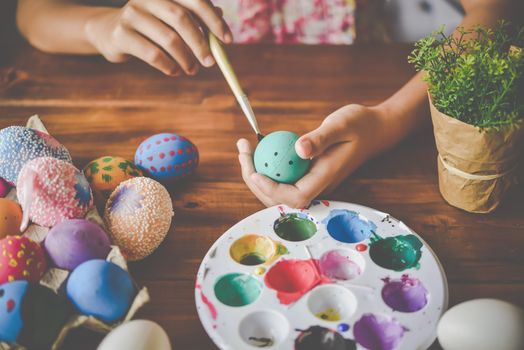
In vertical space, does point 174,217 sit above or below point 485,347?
below

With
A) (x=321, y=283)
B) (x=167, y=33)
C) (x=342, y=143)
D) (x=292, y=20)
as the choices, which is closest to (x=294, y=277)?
(x=321, y=283)

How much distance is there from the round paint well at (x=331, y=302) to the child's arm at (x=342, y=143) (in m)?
0.16

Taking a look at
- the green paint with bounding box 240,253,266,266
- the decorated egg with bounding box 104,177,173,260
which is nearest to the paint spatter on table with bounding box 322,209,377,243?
the green paint with bounding box 240,253,266,266

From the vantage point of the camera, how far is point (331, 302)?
64 centimetres

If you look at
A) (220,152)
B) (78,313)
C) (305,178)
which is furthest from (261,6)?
(78,313)

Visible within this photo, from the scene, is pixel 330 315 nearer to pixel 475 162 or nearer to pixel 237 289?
pixel 237 289

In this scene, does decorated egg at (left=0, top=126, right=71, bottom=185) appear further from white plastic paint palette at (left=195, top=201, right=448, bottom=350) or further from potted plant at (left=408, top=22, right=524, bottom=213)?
potted plant at (left=408, top=22, right=524, bottom=213)

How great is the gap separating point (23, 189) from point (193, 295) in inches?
10.3

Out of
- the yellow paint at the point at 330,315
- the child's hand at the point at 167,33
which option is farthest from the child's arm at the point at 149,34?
the yellow paint at the point at 330,315

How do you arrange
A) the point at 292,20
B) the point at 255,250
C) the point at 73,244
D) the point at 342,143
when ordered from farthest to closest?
the point at 292,20 → the point at 342,143 → the point at 255,250 → the point at 73,244

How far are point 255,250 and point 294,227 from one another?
72 millimetres

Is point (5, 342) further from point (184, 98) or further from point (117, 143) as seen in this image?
point (184, 98)

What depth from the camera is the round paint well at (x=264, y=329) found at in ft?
1.98

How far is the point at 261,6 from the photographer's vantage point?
1.35m
